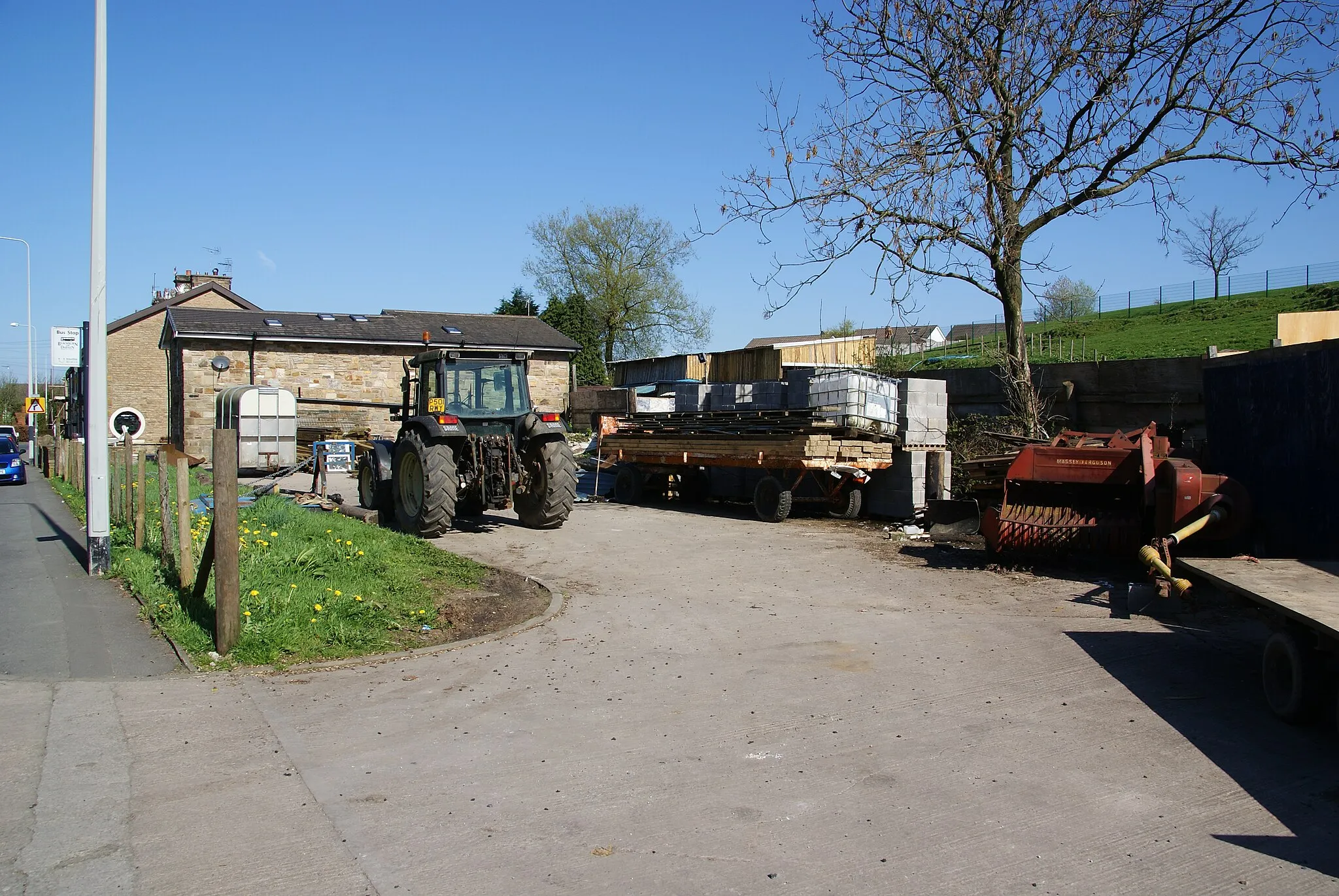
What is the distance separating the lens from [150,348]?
4169cm

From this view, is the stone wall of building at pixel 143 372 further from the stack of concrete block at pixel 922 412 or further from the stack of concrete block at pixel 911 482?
the stack of concrete block at pixel 922 412

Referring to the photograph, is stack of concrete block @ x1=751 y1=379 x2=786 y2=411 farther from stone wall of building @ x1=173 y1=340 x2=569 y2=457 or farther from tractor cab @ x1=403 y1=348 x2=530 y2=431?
stone wall of building @ x1=173 y1=340 x2=569 y2=457

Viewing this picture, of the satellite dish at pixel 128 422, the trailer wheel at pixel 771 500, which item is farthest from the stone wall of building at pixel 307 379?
the trailer wheel at pixel 771 500

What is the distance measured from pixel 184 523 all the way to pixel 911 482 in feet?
35.4

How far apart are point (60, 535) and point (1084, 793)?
1414cm

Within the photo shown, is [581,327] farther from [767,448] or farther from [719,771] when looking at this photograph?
[719,771]

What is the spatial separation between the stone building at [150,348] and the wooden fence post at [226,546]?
31.3 meters

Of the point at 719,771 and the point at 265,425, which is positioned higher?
the point at 265,425

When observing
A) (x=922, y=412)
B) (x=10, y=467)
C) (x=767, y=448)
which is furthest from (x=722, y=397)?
(x=10, y=467)

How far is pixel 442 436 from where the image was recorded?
13312 mm

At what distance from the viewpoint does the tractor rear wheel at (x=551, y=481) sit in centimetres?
1396

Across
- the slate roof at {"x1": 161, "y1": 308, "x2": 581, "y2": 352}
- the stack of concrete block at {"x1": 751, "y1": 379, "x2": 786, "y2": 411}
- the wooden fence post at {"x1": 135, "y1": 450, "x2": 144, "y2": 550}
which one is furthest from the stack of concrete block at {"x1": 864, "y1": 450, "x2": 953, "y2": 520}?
the slate roof at {"x1": 161, "y1": 308, "x2": 581, "y2": 352}

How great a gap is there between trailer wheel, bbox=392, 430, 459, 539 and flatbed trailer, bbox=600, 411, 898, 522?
196 inches

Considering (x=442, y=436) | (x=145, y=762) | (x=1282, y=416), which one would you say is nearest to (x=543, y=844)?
(x=145, y=762)
